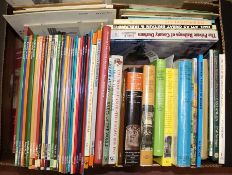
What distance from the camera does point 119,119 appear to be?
2.34 feet

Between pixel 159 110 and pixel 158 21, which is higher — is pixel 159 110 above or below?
below

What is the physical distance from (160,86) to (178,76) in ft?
0.20

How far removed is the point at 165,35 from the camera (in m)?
0.74

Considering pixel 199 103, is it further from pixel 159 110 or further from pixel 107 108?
pixel 107 108

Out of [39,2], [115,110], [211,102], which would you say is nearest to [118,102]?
[115,110]

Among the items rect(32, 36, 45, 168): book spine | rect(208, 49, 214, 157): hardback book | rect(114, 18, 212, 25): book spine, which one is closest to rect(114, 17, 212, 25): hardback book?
rect(114, 18, 212, 25): book spine

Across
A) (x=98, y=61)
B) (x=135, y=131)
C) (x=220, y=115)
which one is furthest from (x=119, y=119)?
(x=220, y=115)

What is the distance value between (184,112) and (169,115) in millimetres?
42

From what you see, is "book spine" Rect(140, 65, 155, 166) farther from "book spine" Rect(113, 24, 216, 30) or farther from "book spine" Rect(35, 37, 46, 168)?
"book spine" Rect(35, 37, 46, 168)

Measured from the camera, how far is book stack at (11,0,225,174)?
68cm

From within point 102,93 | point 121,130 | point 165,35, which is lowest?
point 121,130

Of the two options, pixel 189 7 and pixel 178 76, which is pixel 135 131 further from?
pixel 189 7

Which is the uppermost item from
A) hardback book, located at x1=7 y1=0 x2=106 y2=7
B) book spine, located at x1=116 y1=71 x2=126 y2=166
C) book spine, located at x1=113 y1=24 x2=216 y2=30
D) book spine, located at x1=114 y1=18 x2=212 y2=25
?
hardback book, located at x1=7 y1=0 x2=106 y2=7

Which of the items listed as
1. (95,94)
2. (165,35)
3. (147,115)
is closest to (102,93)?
(95,94)
